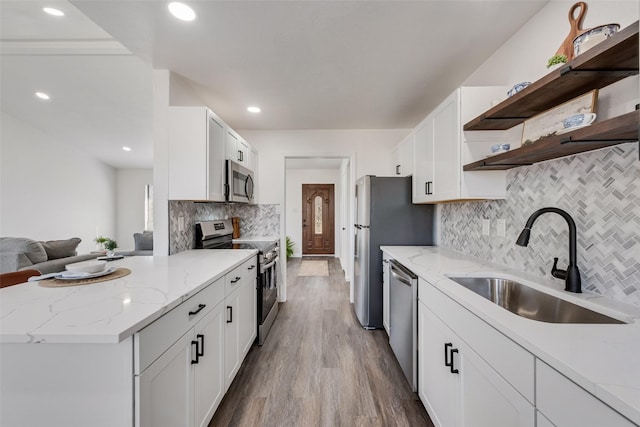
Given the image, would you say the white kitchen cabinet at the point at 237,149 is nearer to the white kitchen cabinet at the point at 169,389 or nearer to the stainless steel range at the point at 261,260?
the stainless steel range at the point at 261,260

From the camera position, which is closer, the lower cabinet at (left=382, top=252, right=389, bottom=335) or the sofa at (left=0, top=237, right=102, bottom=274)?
the lower cabinet at (left=382, top=252, right=389, bottom=335)

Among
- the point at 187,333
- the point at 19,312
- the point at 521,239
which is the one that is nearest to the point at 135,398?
the point at 187,333

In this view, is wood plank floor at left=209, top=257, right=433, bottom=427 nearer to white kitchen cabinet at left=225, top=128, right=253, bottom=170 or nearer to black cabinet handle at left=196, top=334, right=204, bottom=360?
black cabinet handle at left=196, top=334, right=204, bottom=360

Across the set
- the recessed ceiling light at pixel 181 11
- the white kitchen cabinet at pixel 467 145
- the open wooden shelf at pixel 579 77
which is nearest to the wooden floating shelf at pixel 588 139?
the open wooden shelf at pixel 579 77

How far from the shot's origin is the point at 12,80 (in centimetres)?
346

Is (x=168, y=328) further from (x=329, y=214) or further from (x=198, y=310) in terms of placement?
(x=329, y=214)

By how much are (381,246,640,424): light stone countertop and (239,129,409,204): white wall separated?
2.48 metres

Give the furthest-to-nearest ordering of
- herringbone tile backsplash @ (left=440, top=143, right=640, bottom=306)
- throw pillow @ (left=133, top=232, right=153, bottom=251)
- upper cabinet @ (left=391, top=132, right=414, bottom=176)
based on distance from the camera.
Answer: throw pillow @ (left=133, top=232, right=153, bottom=251), upper cabinet @ (left=391, top=132, right=414, bottom=176), herringbone tile backsplash @ (left=440, top=143, right=640, bottom=306)

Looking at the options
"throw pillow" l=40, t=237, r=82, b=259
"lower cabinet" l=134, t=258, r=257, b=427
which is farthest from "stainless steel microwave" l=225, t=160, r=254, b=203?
"throw pillow" l=40, t=237, r=82, b=259

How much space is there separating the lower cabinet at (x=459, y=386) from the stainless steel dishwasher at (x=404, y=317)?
6cm

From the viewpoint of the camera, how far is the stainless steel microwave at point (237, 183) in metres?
2.42

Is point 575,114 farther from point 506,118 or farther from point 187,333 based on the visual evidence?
point 187,333

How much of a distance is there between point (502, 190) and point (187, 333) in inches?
79.1

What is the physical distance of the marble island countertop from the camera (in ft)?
2.51
